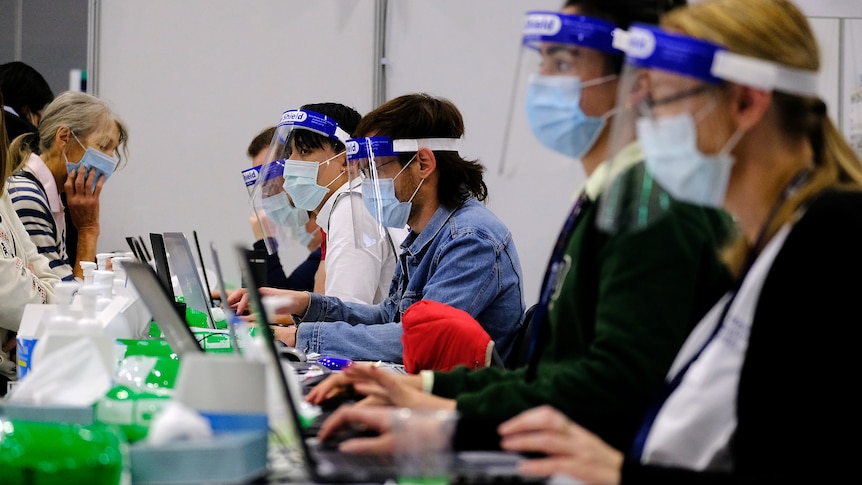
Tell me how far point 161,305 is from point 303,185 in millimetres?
1912

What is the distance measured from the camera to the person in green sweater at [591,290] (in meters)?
1.30

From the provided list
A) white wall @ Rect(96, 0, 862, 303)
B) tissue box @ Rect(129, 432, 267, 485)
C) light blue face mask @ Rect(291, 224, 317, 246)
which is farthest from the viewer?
white wall @ Rect(96, 0, 862, 303)

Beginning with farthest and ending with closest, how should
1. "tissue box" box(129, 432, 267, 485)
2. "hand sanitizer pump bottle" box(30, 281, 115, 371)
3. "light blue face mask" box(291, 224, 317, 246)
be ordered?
"light blue face mask" box(291, 224, 317, 246) → "hand sanitizer pump bottle" box(30, 281, 115, 371) → "tissue box" box(129, 432, 267, 485)

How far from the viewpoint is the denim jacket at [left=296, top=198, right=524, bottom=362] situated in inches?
101

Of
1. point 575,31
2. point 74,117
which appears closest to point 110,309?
point 575,31

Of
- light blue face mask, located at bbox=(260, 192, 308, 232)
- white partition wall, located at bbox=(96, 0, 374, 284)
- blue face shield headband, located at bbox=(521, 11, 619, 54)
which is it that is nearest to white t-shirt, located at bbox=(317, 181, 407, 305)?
light blue face mask, located at bbox=(260, 192, 308, 232)

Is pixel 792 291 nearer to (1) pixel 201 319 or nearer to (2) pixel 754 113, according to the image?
(2) pixel 754 113

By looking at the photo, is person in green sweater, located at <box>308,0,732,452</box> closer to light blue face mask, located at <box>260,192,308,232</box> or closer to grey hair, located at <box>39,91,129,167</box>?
light blue face mask, located at <box>260,192,308,232</box>

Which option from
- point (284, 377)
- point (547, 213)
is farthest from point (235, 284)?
point (284, 377)

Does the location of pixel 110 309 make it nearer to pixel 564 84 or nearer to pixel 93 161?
pixel 564 84

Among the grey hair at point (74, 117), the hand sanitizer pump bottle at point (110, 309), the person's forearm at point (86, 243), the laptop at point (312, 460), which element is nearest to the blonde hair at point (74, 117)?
the grey hair at point (74, 117)

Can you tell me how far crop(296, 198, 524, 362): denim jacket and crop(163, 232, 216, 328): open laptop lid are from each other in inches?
15.0

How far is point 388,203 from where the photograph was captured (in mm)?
2928

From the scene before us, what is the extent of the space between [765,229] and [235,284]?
7.66 ft
